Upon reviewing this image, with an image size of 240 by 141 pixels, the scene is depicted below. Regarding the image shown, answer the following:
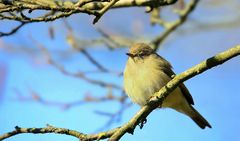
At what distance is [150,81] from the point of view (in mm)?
3943

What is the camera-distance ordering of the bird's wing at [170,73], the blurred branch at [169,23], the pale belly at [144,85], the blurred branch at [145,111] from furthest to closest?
the blurred branch at [169,23] → the bird's wing at [170,73] → the pale belly at [144,85] → the blurred branch at [145,111]

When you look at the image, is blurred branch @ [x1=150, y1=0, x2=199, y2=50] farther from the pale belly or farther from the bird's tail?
the pale belly

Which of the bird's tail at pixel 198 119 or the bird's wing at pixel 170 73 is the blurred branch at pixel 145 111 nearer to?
the bird's wing at pixel 170 73

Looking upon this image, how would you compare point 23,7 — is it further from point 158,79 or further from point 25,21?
point 158,79

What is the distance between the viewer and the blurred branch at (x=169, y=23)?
5211 millimetres

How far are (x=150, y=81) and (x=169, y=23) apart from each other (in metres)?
1.67

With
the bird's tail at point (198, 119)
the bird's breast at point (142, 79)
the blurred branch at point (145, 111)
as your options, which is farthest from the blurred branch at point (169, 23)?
the blurred branch at point (145, 111)

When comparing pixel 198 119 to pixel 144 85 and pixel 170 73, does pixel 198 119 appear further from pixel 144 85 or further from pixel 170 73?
pixel 144 85

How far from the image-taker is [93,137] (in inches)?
112

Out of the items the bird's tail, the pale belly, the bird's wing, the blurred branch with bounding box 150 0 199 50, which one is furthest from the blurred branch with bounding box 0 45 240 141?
the blurred branch with bounding box 150 0 199 50

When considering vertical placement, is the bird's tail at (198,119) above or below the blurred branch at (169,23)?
below

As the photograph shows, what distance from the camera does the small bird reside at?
3.90 m

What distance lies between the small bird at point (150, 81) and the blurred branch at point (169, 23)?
1004 mm

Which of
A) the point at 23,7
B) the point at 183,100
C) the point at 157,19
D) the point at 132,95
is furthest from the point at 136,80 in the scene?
the point at 157,19
